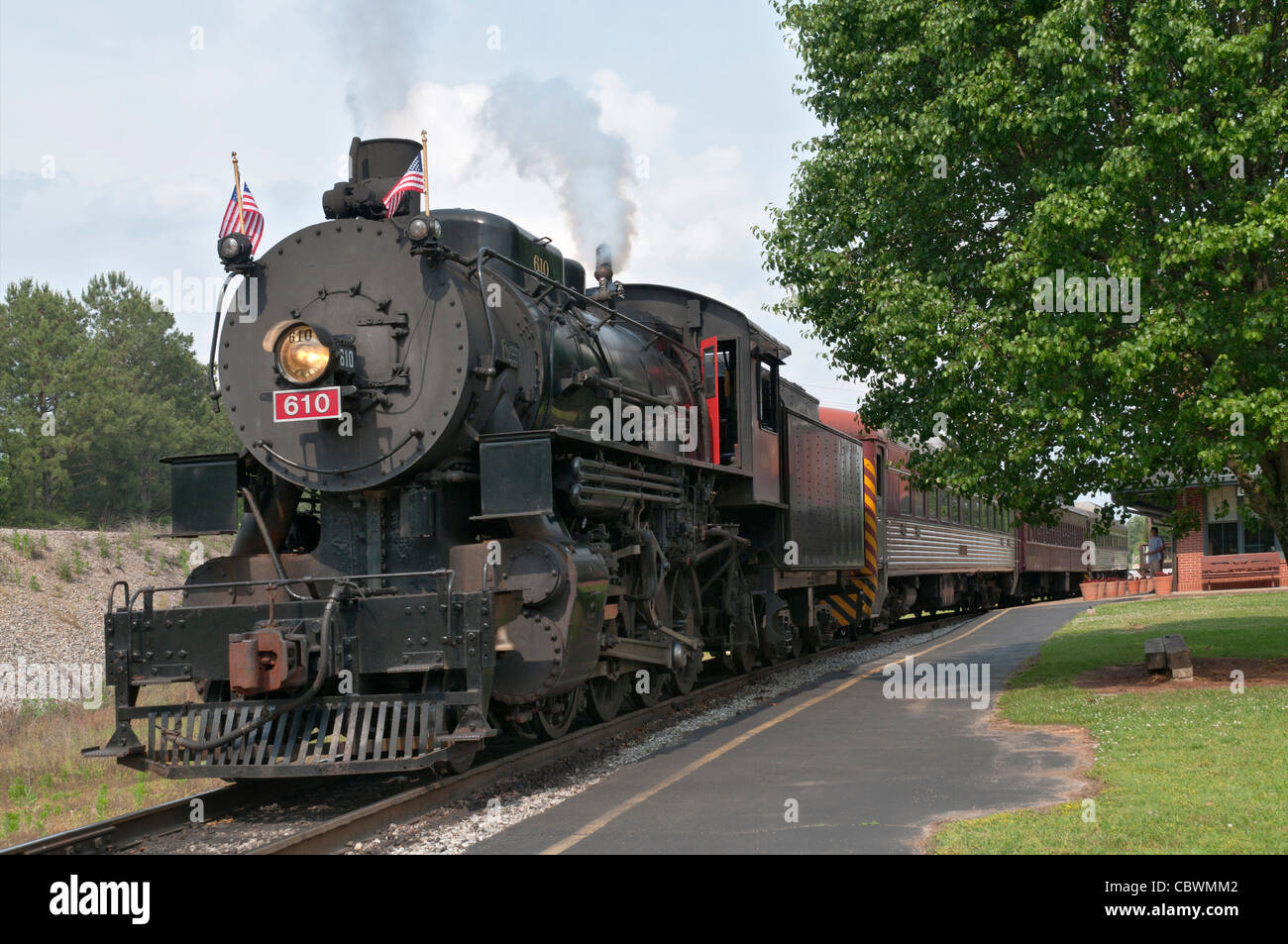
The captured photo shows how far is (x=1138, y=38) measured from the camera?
997 cm

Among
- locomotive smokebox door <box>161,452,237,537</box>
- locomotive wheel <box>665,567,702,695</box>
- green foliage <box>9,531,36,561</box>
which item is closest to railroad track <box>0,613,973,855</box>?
locomotive wheel <box>665,567,702,695</box>

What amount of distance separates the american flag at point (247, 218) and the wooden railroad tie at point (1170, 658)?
946 centimetres

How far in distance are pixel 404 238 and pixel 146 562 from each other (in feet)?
67.5

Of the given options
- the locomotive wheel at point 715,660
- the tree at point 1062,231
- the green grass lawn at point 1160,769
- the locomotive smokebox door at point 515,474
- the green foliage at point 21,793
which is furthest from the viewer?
the locomotive wheel at point 715,660

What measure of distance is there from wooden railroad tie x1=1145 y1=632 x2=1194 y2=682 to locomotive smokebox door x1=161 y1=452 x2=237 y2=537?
29.8ft

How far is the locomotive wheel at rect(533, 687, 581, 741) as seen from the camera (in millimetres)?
8602

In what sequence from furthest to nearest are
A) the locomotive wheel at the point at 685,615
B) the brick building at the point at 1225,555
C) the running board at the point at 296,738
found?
the brick building at the point at 1225,555
the locomotive wheel at the point at 685,615
the running board at the point at 296,738

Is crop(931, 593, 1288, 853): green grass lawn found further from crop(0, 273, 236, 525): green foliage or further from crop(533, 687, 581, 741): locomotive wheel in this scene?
crop(0, 273, 236, 525): green foliage

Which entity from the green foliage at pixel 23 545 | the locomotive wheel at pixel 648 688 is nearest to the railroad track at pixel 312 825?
the locomotive wheel at pixel 648 688

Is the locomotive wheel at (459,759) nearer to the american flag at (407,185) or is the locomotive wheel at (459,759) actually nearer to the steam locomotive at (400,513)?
the steam locomotive at (400,513)

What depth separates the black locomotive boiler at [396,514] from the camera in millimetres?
6887

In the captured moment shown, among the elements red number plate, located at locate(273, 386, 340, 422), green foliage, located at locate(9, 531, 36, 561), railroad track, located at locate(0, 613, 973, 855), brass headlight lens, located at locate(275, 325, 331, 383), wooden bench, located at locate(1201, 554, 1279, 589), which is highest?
brass headlight lens, located at locate(275, 325, 331, 383)
